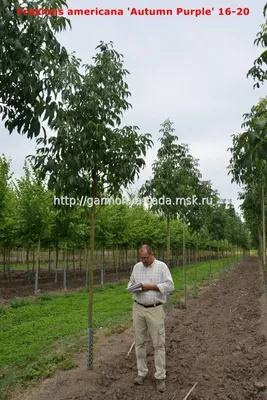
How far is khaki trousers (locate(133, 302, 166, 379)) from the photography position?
18.3 ft

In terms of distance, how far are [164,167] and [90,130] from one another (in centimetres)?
593

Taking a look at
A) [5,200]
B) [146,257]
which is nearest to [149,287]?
[146,257]

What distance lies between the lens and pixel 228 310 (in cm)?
1277

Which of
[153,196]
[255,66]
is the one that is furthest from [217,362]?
[153,196]

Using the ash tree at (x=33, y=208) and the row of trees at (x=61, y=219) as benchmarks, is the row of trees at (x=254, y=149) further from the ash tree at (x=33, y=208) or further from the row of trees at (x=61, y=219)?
the ash tree at (x=33, y=208)

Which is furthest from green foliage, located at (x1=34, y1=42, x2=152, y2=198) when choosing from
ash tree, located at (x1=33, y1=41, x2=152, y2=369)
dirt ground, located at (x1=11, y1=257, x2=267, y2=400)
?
dirt ground, located at (x1=11, y1=257, x2=267, y2=400)

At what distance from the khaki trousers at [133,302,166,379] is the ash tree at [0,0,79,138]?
323 cm

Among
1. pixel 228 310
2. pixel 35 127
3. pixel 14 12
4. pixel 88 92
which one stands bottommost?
pixel 228 310

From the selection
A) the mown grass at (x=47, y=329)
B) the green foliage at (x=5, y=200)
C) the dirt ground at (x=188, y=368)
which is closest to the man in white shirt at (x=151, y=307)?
the dirt ground at (x=188, y=368)

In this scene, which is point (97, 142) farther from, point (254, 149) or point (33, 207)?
point (33, 207)

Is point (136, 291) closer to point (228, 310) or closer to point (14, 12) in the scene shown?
point (14, 12)

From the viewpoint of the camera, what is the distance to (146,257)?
5.73m

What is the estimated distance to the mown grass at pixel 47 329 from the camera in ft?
21.0

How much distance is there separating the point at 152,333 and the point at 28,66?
3964 mm
